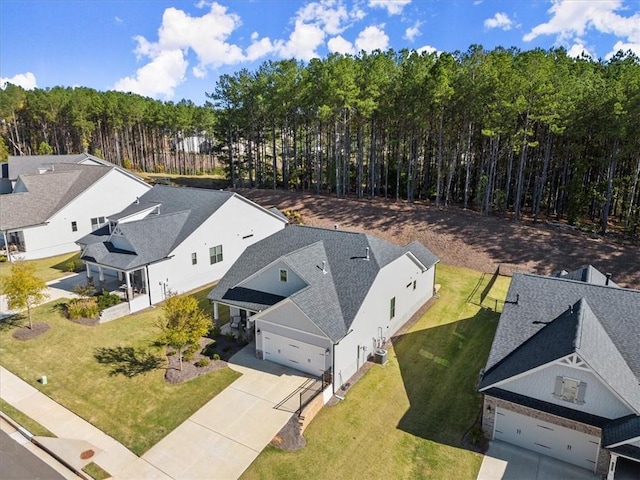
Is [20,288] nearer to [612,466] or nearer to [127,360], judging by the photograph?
[127,360]

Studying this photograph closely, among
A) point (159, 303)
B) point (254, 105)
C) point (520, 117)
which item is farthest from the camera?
point (254, 105)

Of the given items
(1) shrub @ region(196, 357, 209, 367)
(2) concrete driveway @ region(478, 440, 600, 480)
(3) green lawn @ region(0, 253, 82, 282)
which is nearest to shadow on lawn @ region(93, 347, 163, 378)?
(1) shrub @ region(196, 357, 209, 367)

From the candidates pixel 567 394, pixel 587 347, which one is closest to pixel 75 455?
pixel 567 394

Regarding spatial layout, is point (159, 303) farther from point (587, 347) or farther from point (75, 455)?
point (587, 347)

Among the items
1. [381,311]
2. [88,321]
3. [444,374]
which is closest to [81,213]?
[88,321]

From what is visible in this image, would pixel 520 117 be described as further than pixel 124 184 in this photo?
No

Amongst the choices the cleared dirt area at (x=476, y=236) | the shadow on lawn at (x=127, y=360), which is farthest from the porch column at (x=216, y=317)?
the cleared dirt area at (x=476, y=236)
